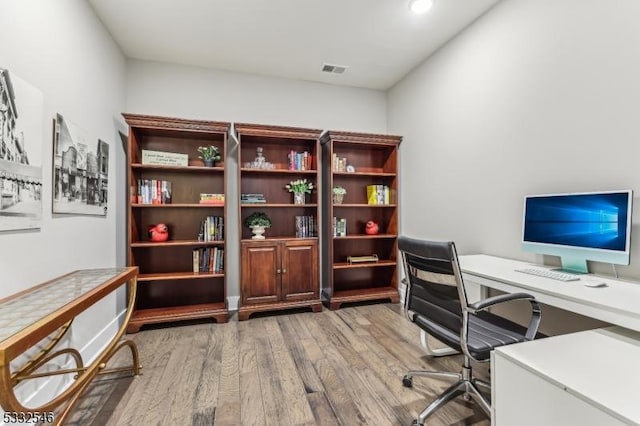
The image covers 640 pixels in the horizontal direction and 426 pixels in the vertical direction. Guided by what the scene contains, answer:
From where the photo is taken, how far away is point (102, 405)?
170 cm

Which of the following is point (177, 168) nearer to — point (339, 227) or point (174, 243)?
point (174, 243)

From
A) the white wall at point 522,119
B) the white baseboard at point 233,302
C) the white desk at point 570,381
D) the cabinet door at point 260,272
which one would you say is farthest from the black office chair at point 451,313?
the white baseboard at point 233,302

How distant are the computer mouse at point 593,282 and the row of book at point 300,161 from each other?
2.60 meters

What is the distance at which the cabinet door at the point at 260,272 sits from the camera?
10.1 ft

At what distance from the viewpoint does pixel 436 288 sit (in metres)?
1.56

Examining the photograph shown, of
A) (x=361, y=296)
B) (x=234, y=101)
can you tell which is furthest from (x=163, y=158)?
(x=361, y=296)

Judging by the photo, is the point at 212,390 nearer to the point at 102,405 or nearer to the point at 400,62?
the point at 102,405

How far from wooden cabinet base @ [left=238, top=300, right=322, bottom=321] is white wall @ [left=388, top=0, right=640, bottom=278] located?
150 centimetres

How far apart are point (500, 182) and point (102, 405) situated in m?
3.17

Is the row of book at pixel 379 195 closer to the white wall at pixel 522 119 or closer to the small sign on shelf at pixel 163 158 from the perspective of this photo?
the white wall at pixel 522 119

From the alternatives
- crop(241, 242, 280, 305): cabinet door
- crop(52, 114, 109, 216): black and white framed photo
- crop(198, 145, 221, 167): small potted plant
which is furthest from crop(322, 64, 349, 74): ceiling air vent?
crop(52, 114, 109, 216): black and white framed photo

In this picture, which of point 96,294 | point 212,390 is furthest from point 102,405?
point 96,294

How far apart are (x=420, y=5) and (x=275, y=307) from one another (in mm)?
3096

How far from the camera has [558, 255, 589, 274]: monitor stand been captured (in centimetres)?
175
